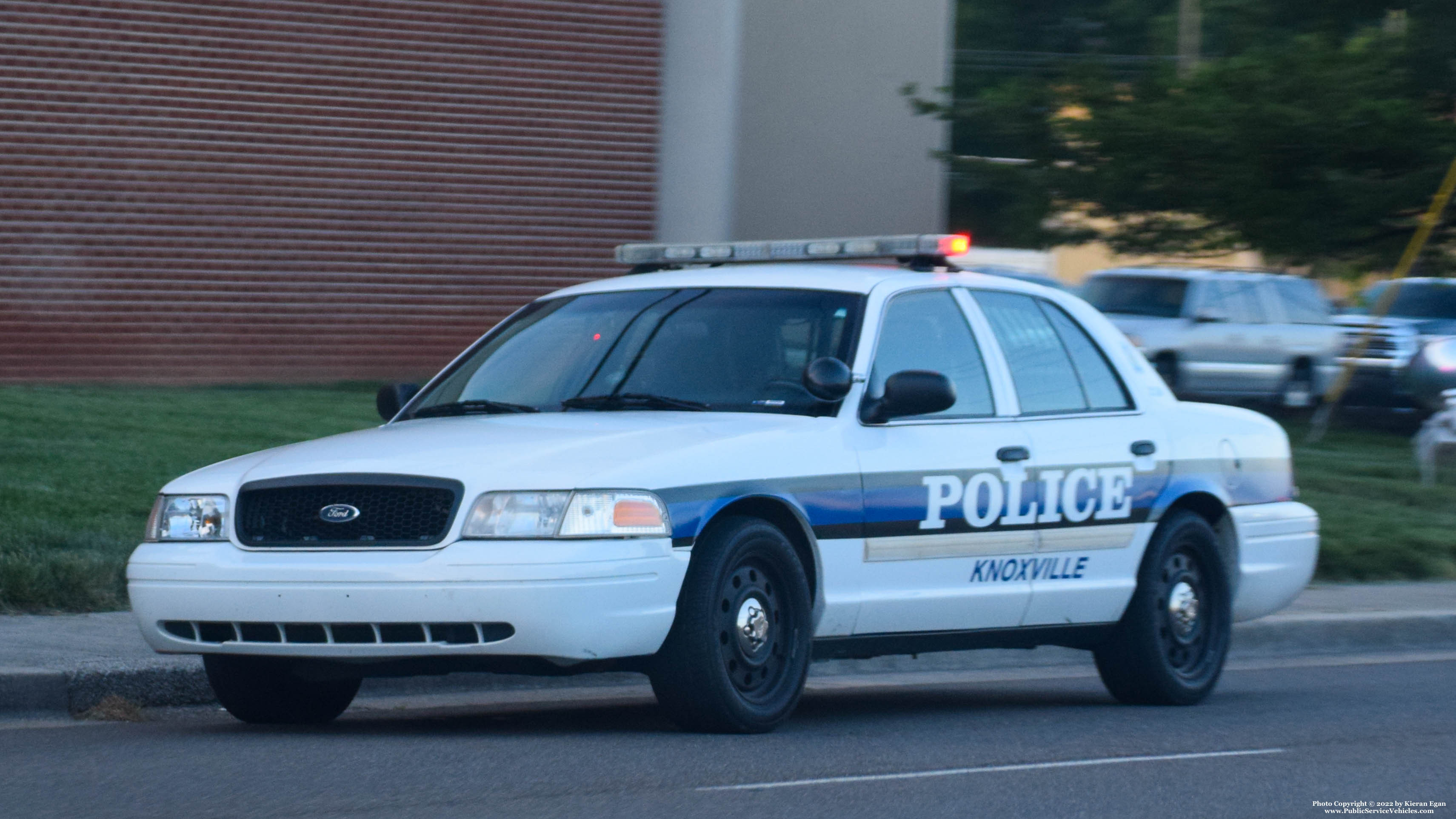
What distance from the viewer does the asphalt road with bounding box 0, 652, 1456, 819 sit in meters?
5.70

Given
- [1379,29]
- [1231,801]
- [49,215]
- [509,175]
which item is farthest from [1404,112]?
[1231,801]

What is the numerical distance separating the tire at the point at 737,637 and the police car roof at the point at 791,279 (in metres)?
1.09

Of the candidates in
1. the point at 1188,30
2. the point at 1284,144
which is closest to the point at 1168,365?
the point at 1284,144

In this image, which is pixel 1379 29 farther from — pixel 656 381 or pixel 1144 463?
pixel 656 381

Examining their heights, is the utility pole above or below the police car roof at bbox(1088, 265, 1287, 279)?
above

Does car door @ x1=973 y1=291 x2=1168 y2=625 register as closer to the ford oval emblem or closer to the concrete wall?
the ford oval emblem

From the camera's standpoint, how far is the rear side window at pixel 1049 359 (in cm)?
812

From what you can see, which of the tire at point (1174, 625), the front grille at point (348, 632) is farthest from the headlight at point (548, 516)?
the tire at point (1174, 625)

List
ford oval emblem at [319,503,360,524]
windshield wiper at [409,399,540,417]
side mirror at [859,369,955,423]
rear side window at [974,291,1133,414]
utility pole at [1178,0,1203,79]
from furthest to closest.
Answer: utility pole at [1178,0,1203,79] < rear side window at [974,291,1133,414] < windshield wiper at [409,399,540,417] < side mirror at [859,369,955,423] < ford oval emblem at [319,503,360,524]

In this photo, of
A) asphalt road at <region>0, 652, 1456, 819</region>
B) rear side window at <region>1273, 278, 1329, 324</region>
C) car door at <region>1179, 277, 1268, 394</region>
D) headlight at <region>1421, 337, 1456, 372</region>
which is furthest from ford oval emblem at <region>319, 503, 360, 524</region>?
rear side window at <region>1273, 278, 1329, 324</region>

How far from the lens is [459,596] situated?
6.27m

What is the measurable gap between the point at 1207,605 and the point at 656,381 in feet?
9.10

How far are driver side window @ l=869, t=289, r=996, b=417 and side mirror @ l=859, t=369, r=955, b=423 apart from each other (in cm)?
22

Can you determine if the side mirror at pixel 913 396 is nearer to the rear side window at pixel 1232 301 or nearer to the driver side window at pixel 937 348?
the driver side window at pixel 937 348
